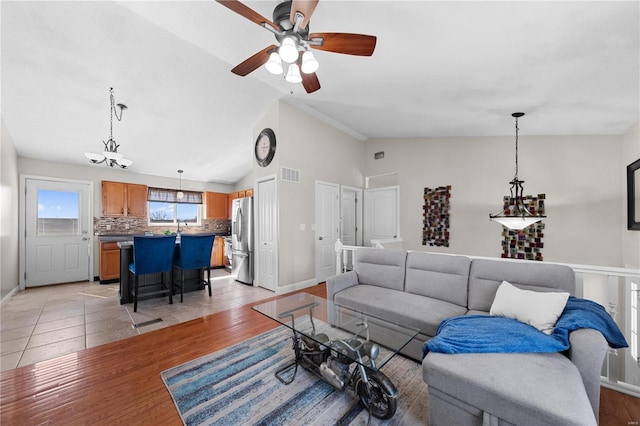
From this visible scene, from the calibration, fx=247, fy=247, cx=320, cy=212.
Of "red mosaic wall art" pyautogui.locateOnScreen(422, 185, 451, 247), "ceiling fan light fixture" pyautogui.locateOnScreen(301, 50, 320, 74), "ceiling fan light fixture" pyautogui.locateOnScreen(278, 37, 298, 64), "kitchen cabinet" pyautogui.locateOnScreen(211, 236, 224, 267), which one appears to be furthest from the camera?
"kitchen cabinet" pyautogui.locateOnScreen(211, 236, 224, 267)

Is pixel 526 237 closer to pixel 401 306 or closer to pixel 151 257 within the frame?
pixel 401 306

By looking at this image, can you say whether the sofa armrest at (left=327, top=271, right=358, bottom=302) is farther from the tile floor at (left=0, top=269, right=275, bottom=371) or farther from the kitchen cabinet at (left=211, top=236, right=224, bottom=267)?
the kitchen cabinet at (left=211, top=236, right=224, bottom=267)

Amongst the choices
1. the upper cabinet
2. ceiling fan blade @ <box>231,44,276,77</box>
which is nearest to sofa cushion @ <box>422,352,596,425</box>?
ceiling fan blade @ <box>231,44,276,77</box>

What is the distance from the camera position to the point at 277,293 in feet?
13.5

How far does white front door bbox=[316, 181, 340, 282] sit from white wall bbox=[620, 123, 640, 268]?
4173 mm

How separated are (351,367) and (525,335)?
1.29 metres

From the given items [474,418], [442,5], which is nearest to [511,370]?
[474,418]

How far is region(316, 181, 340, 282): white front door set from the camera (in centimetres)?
483

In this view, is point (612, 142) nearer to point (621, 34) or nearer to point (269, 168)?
point (621, 34)

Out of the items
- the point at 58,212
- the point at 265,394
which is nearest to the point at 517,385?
the point at 265,394

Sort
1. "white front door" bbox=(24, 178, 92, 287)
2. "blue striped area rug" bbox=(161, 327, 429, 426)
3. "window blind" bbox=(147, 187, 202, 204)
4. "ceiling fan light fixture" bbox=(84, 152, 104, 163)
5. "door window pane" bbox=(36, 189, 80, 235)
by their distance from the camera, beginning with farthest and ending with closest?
1. "window blind" bbox=(147, 187, 202, 204)
2. "door window pane" bbox=(36, 189, 80, 235)
3. "white front door" bbox=(24, 178, 92, 287)
4. "ceiling fan light fixture" bbox=(84, 152, 104, 163)
5. "blue striped area rug" bbox=(161, 327, 429, 426)

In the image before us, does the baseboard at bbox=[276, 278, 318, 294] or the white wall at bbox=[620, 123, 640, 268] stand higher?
the white wall at bbox=[620, 123, 640, 268]

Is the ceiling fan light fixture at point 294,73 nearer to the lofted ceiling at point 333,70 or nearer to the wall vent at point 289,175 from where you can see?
the lofted ceiling at point 333,70

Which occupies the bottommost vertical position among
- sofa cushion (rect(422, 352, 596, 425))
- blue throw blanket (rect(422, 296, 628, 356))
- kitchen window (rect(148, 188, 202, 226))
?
sofa cushion (rect(422, 352, 596, 425))
